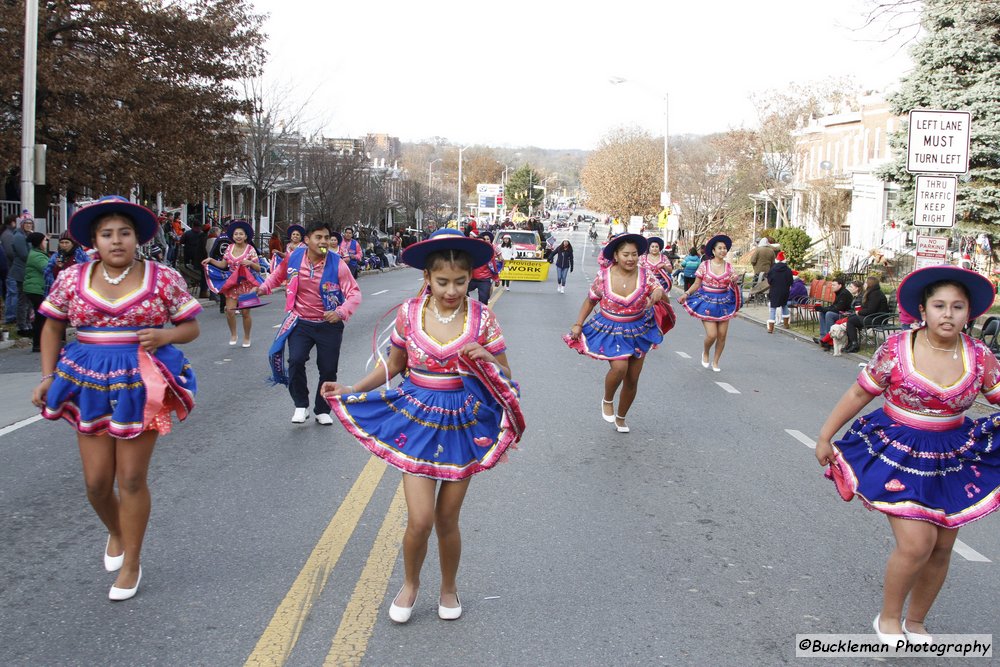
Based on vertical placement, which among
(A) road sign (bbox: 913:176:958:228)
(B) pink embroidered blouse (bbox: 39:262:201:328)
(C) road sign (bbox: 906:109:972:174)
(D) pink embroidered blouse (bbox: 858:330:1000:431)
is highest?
(C) road sign (bbox: 906:109:972:174)

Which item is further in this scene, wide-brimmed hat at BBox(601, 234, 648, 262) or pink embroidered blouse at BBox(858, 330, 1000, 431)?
wide-brimmed hat at BBox(601, 234, 648, 262)

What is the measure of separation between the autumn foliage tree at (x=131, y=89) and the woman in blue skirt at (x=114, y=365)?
16309 millimetres

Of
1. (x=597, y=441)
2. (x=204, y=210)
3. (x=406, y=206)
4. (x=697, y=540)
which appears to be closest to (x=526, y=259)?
(x=204, y=210)

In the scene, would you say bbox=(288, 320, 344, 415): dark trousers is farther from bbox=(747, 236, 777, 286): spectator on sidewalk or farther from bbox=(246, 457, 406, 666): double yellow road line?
bbox=(747, 236, 777, 286): spectator on sidewalk

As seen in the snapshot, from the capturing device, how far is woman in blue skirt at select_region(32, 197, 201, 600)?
4.80 metres

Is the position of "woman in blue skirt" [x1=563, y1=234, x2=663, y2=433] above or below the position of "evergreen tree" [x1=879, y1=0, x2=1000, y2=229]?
below

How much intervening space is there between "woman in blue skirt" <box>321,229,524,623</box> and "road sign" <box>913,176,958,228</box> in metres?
9.51

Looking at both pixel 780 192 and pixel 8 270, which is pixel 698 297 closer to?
pixel 8 270

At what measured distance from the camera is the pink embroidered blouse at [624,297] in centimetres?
926

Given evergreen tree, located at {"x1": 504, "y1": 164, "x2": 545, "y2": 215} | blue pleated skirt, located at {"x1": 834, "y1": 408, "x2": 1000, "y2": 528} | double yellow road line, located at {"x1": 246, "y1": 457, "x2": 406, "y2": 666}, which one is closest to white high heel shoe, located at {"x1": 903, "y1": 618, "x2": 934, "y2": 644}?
blue pleated skirt, located at {"x1": 834, "y1": 408, "x2": 1000, "y2": 528}

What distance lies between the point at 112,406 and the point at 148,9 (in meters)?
19.6

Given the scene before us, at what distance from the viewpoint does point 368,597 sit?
4.98 m

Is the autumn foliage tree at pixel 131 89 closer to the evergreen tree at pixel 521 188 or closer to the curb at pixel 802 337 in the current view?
the curb at pixel 802 337

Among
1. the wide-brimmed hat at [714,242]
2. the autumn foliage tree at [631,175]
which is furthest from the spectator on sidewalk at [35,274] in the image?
the autumn foliage tree at [631,175]
